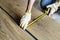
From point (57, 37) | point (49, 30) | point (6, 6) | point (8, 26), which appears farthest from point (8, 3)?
point (57, 37)

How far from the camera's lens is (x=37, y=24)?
123 centimetres

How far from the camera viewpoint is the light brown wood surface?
1051 mm

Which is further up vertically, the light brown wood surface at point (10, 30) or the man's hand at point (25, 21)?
the man's hand at point (25, 21)

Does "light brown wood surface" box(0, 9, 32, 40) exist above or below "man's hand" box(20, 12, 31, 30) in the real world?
below

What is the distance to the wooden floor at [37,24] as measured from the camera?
1122 mm

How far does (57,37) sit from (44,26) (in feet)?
0.63

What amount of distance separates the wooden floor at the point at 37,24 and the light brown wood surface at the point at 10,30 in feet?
0.05

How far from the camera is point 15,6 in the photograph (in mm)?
1412

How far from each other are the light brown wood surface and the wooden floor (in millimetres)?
16

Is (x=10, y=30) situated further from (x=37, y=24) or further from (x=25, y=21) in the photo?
(x=37, y=24)

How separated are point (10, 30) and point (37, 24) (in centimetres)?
31

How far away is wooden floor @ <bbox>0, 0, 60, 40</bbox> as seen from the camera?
44.2 inches

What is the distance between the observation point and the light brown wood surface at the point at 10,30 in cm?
105

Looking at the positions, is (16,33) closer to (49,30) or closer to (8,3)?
(49,30)
